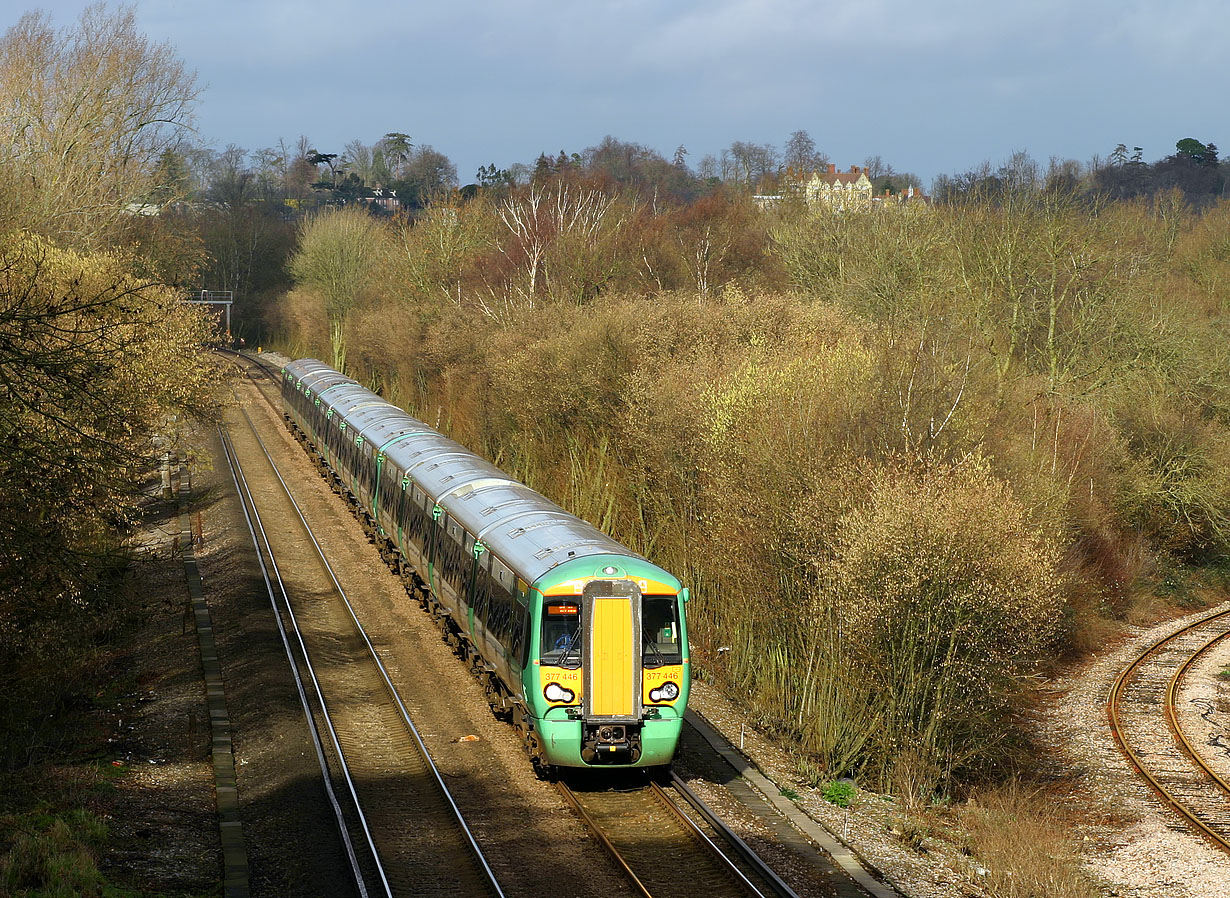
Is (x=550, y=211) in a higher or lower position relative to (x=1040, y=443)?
higher

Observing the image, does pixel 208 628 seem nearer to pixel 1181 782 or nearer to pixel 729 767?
pixel 729 767

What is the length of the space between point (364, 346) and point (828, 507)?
40.5 m

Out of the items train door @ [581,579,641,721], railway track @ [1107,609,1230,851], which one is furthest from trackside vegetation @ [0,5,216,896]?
railway track @ [1107,609,1230,851]

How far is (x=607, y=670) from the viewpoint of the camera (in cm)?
1416

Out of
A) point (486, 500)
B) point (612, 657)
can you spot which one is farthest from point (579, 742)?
point (486, 500)

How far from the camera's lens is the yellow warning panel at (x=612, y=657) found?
1412 centimetres

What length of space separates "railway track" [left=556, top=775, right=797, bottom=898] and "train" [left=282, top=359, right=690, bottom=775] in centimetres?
48

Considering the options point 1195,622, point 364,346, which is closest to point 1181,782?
point 1195,622

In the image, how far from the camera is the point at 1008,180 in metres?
40.9

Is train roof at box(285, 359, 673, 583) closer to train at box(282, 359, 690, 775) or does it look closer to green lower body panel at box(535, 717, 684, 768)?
train at box(282, 359, 690, 775)

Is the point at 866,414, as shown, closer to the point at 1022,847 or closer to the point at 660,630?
the point at 660,630

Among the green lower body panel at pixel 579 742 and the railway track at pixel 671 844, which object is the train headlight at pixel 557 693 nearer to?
the green lower body panel at pixel 579 742

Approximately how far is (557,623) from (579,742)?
1.45 metres

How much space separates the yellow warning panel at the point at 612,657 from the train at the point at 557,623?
0.01m
